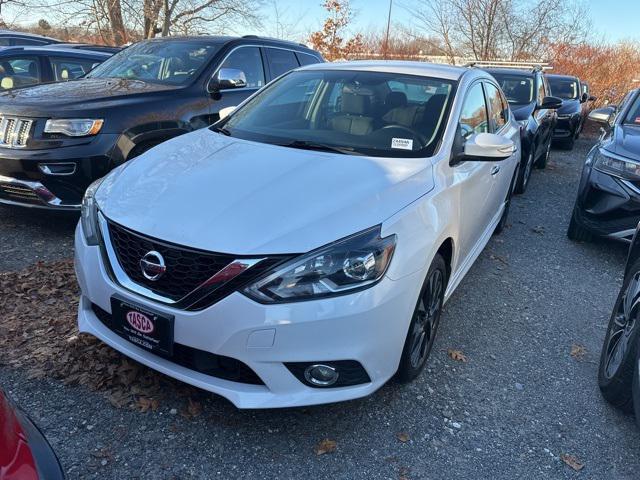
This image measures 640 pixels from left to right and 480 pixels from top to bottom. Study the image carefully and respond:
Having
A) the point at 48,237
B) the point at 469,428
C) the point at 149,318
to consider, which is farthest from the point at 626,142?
the point at 48,237

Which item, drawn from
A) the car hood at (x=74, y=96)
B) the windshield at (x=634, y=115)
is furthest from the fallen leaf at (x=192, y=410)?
the windshield at (x=634, y=115)

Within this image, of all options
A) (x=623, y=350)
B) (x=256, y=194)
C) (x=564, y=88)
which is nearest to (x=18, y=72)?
(x=256, y=194)

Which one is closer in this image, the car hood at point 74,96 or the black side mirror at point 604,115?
the car hood at point 74,96

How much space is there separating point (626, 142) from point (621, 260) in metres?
1.17

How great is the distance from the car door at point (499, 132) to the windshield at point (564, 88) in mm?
8518

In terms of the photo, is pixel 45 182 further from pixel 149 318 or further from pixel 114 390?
pixel 149 318

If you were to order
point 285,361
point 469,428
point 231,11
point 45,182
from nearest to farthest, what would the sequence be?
point 285,361, point 469,428, point 45,182, point 231,11

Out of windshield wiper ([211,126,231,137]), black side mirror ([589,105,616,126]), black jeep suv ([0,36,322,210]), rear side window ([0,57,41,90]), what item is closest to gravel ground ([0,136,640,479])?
windshield wiper ([211,126,231,137])

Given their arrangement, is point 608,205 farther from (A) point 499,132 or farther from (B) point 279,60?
(B) point 279,60

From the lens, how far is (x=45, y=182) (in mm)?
4008

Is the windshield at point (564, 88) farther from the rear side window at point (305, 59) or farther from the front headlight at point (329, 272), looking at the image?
the front headlight at point (329, 272)

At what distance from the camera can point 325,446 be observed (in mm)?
2318

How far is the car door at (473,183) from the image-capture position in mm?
3037

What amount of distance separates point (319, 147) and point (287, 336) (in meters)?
1.32
